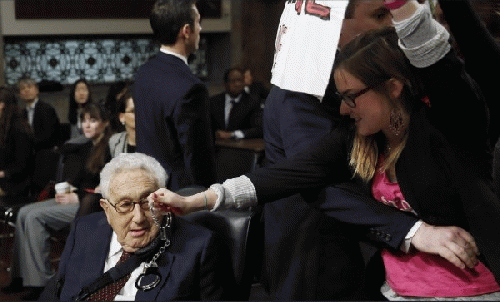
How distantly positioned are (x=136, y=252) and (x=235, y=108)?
4886 millimetres

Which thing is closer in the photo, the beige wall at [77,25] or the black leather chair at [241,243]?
the black leather chair at [241,243]

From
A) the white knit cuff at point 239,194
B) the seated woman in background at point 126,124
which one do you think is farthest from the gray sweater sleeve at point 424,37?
the seated woman in background at point 126,124

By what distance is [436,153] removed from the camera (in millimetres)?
1497

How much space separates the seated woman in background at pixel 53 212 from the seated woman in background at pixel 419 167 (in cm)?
281

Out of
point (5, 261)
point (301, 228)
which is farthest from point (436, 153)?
point (5, 261)

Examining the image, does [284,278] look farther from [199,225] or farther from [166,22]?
[166,22]

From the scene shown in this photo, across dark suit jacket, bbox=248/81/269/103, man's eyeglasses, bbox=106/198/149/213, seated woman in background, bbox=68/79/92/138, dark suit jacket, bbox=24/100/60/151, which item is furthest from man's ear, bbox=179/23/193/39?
seated woman in background, bbox=68/79/92/138

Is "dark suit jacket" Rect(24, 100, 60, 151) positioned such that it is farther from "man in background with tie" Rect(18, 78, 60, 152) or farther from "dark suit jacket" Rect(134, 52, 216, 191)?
"dark suit jacket" Rect(134, 52, 216, 191)

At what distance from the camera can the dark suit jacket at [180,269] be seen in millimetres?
2154

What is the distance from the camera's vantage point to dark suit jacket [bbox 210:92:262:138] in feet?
23.1

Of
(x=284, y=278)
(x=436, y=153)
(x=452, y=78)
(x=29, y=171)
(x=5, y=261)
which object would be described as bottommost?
(x=5, y=261)

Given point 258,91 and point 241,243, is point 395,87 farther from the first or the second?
point 258,91

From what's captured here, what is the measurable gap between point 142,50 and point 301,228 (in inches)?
300

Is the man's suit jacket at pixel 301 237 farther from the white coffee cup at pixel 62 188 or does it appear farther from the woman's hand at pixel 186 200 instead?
the white coffee cup at pixel 62 188
